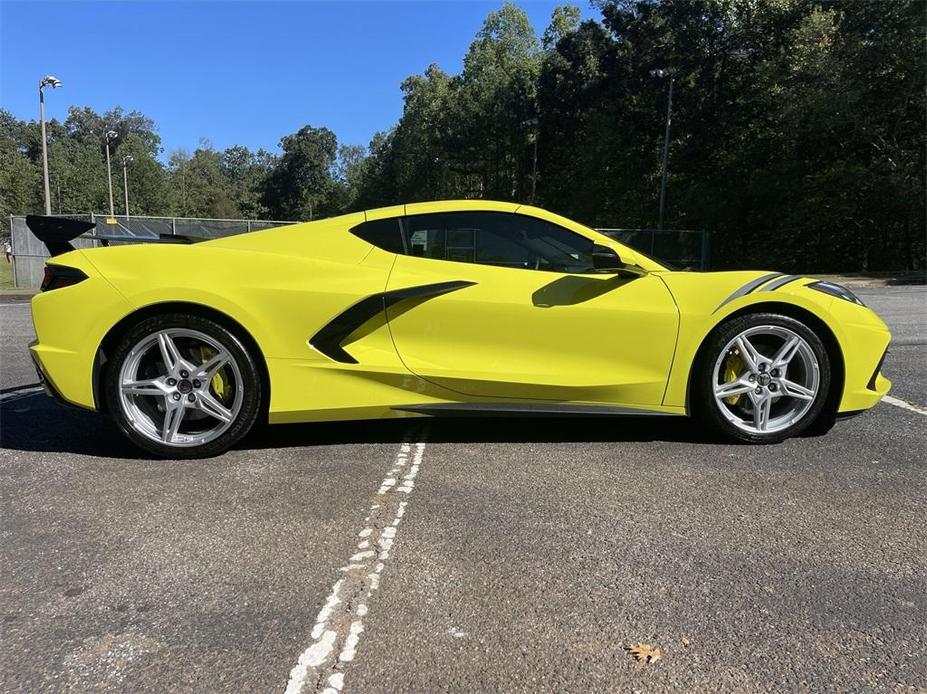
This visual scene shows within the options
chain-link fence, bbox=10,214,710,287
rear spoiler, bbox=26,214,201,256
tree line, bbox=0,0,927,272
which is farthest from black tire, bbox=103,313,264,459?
tree line, bbox=0,0,927,272

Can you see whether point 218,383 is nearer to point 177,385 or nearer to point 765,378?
point 177,385

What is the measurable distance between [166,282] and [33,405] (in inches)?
84.1

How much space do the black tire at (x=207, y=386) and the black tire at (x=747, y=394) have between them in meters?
2.41

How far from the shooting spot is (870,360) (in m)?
3.68

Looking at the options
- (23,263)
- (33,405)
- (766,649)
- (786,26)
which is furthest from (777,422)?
(786,26)

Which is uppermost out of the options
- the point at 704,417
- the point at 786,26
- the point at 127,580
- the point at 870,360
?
the point at 786,26

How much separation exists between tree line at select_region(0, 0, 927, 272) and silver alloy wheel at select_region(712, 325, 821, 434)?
896 inches

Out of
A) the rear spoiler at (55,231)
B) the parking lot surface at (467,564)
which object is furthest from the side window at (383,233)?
the rear spoiler at (55,231)

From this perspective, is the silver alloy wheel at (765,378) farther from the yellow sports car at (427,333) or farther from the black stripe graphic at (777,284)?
the black stripe graphic at (777,284)

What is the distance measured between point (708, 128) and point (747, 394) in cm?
3209

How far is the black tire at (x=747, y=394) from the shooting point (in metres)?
3.62

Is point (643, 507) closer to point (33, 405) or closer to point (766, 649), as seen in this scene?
point (766, 649)

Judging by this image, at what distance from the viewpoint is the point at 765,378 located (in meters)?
3.68

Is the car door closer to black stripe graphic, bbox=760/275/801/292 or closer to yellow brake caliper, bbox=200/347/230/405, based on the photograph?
black stripe graphic, bbox=760/275/801/292
